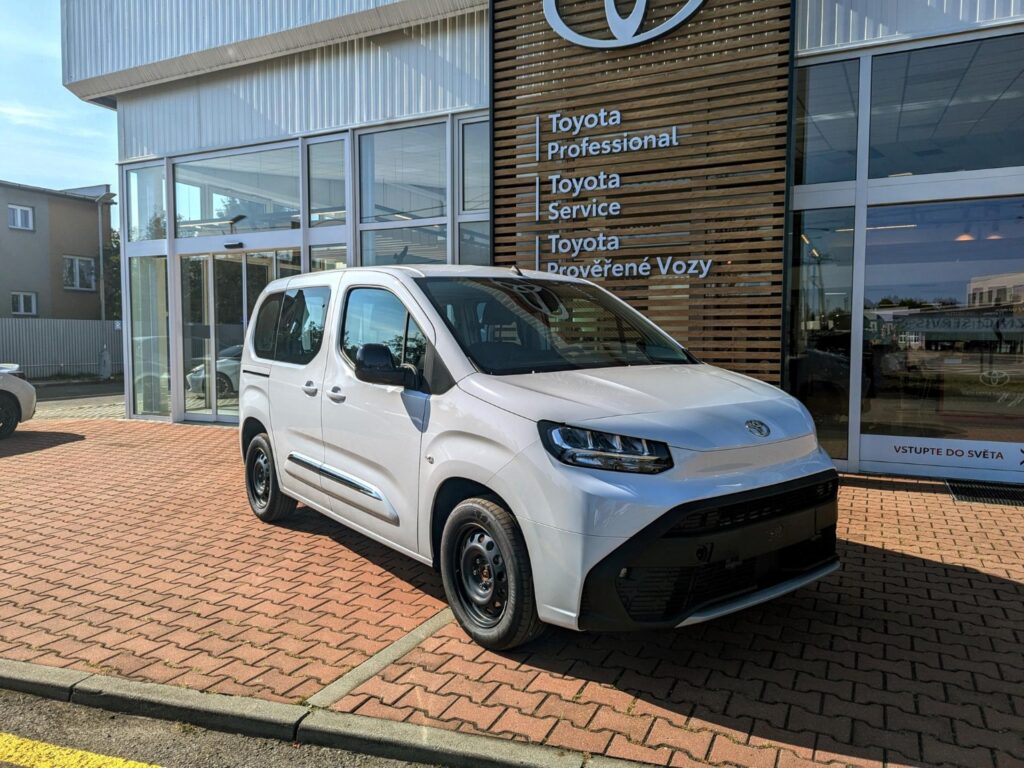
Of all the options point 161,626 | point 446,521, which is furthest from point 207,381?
point 446,521

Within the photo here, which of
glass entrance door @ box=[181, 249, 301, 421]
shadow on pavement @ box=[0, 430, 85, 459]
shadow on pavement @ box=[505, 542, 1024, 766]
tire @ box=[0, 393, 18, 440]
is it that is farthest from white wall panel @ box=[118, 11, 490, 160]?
shadow on pavement @ box=[505, 542, 1024, 766]

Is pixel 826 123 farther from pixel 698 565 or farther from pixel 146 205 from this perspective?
pixel 146 205

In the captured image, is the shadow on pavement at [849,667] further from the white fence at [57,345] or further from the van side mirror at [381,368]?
the white fence at [57,345]

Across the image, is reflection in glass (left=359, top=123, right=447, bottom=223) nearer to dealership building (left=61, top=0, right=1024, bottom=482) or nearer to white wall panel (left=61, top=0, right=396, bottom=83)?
dealership building (left=61, top=0, right=1024, bottom=482)

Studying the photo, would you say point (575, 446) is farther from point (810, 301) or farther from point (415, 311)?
point (810, 301)

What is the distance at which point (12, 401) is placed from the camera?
1072 cm

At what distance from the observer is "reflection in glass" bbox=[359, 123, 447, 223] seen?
391 inches

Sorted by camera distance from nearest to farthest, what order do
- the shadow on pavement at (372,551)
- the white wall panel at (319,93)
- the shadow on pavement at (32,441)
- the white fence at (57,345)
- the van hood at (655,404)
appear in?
the van hood at (655,404)
the shadow on pavement at (372,551)
the white wall panel at (319,93)
the shadow on pavement at (32,441)
the white fence at (57,345)

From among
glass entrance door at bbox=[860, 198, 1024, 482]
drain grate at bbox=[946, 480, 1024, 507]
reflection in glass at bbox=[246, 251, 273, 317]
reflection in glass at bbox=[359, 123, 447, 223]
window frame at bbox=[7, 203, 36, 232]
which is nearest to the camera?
drain grate at bbox=[946, 480, 1024, 507]

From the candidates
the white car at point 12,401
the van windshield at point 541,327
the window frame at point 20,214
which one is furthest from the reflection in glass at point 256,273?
the window frame at point 20,214

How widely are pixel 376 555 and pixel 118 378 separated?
25975 mm

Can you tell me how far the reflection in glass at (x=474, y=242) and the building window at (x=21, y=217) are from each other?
27.8 m

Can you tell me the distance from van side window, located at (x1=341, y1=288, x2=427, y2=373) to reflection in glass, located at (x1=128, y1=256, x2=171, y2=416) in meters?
8.97

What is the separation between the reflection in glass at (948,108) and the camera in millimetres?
7031
